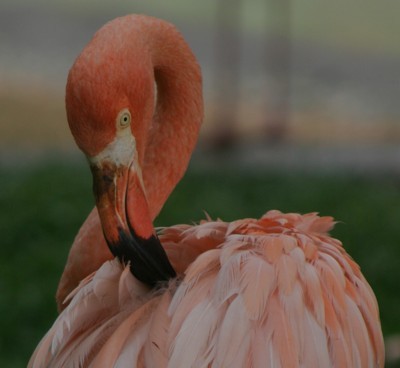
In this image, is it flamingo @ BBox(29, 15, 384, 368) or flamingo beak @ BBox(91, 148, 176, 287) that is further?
flamingo beak @ BBox(91, 148, 176, 287)

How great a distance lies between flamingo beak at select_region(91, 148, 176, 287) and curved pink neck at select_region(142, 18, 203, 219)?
0.50 m

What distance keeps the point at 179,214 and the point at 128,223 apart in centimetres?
351

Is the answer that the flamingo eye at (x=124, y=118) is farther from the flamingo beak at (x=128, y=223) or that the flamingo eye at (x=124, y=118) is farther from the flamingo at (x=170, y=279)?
the flamingo beak at (x=128, y=223)

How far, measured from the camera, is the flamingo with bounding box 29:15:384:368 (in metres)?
2.60

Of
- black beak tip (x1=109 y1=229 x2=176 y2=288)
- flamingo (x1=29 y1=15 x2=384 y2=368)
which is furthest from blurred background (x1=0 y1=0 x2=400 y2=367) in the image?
black beak tip (x1=109 y1=229 x2=176 y2=288)

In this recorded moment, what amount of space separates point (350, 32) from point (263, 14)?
54.1 inches

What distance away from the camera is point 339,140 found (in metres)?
9.38

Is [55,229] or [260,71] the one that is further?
[260,71]

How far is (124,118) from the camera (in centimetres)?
295

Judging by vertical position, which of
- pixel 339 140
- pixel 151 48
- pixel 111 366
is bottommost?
pixel 339 140

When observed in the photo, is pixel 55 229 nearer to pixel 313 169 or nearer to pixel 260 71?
pixel 313 169

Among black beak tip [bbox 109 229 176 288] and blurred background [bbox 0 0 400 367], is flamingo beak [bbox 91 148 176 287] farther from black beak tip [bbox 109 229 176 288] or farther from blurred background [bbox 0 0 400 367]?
blurred background [bbox 0 0 400 367]

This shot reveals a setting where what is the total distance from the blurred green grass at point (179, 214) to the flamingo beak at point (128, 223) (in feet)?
6.51

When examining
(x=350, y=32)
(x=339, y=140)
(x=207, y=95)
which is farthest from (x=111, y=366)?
(x=350, y=32)
